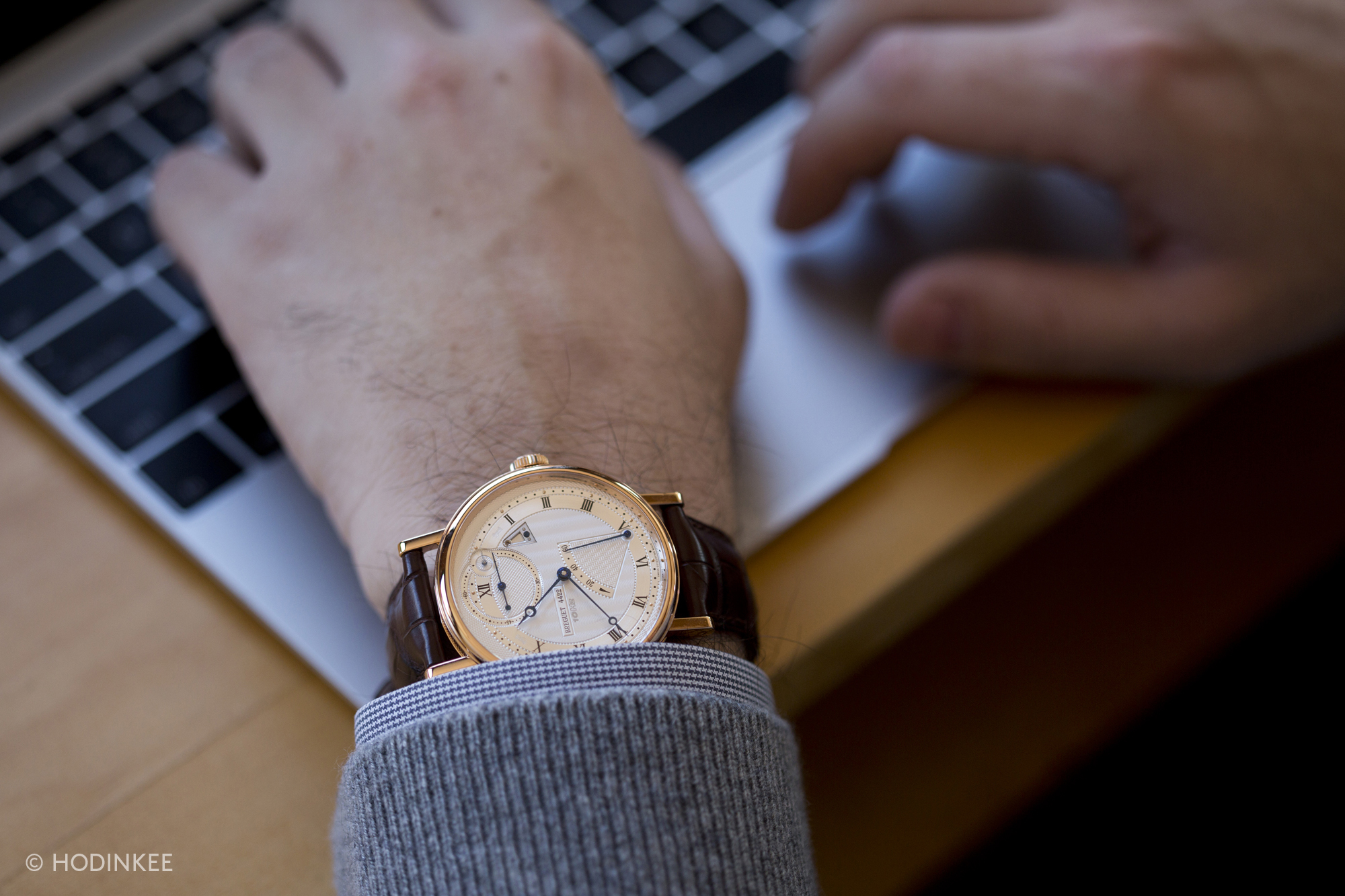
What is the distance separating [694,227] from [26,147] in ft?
1.58

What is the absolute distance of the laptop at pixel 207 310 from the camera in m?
0.62

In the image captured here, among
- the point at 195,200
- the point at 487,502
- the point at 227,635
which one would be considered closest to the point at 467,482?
the point at 487,502

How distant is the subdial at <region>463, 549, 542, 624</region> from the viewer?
49cm

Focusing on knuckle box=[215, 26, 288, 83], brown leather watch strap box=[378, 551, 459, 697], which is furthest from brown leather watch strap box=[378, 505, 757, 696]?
knuckle box=[215, 26, 288, 83]

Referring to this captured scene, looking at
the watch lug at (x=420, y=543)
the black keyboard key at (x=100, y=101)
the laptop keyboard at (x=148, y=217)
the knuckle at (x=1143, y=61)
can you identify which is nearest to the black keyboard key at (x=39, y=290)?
the laptop keyboard at (x=148, y=217)

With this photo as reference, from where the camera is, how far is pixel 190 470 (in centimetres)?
62

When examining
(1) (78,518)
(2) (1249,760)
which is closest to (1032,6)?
(1) (78,518)

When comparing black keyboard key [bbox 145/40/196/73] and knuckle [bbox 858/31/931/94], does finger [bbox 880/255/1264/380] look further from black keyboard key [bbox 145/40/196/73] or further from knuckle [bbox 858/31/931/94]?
black keyboard key [bbox 145/40/196/73]

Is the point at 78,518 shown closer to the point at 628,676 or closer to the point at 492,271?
the point at 492,271

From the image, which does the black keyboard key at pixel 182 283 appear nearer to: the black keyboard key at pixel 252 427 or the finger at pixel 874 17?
the black keyboard key at pixel 252 427

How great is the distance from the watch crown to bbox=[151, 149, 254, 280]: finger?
0.94ft

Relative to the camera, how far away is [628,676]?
44 cm

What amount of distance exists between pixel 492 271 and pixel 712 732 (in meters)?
0.32

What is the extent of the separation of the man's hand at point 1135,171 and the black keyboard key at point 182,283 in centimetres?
41
